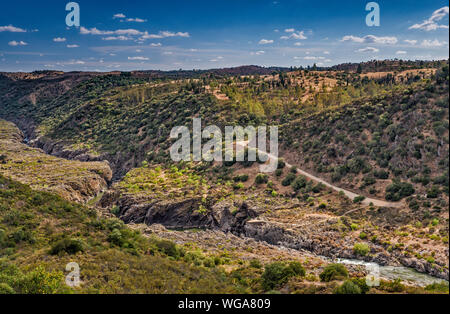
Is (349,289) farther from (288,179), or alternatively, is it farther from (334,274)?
(288,179)

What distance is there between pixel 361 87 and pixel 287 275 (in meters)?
79.0

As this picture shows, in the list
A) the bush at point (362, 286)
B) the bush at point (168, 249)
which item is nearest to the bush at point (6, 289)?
the bush at point (168, 249)

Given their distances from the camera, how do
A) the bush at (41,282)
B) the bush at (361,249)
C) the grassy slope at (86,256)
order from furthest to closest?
the bush at (361,249) → the grassy slope at (86,256) → the bush at (41,282)

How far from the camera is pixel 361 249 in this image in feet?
114

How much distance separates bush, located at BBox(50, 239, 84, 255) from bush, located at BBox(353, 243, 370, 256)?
1087 inches

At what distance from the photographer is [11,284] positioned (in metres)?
18.9

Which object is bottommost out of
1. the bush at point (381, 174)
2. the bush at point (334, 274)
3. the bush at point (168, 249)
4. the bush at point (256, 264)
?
the bush at point (256, 264)

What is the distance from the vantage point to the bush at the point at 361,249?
34581 millimetres

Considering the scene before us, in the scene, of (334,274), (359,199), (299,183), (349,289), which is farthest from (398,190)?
(349,289)

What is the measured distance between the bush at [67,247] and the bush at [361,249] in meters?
27.6

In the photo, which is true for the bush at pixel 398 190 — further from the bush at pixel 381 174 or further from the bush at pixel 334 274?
the bush at pixel 334 274

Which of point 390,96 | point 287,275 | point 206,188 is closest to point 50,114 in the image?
point 206,188
